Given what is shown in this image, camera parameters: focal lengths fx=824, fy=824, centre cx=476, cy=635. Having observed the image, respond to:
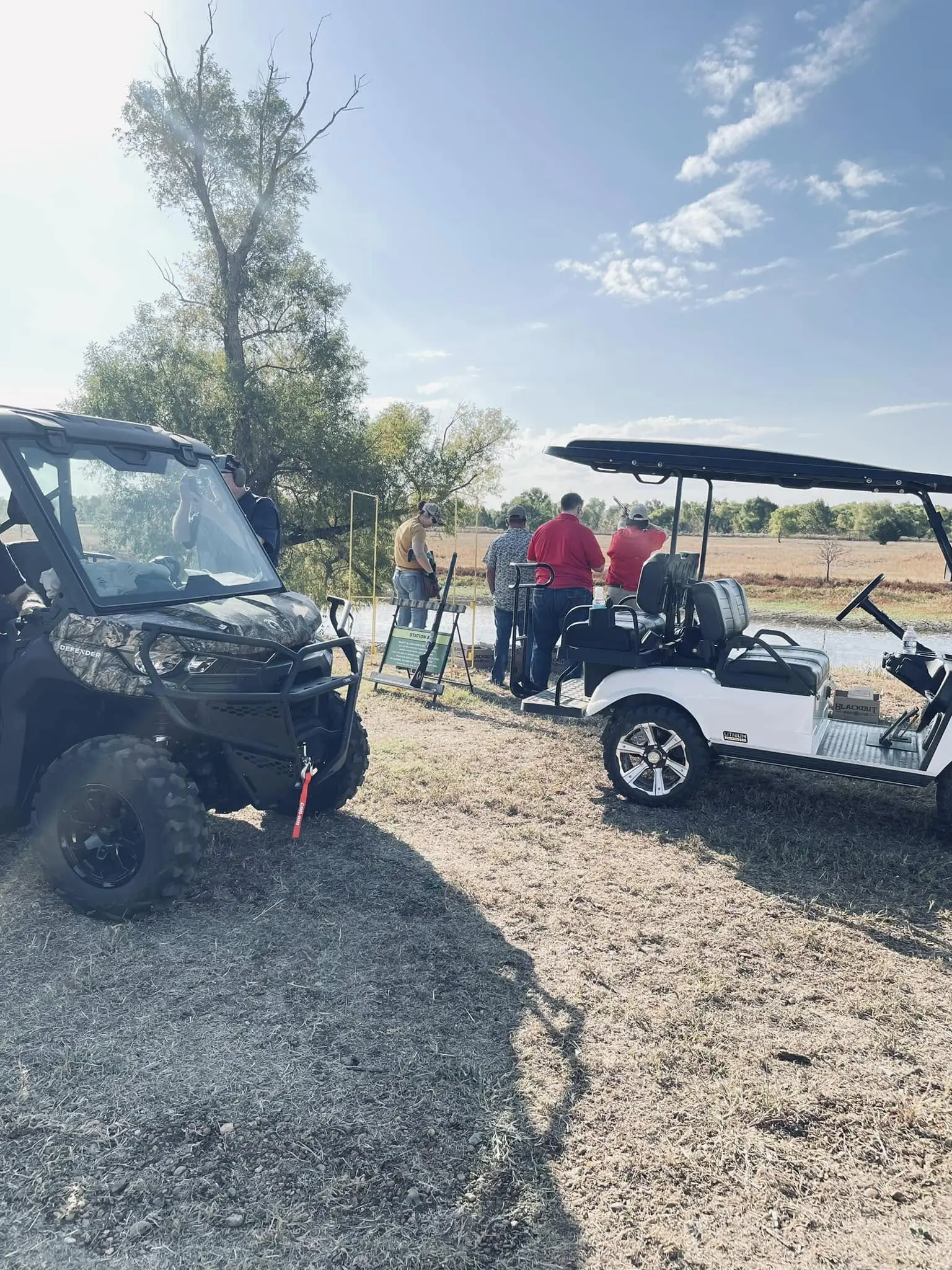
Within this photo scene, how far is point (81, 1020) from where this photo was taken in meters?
3.24

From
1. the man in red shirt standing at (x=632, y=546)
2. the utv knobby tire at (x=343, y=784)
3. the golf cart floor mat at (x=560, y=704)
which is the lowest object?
the utv knobby tire at (x=343, y=784)

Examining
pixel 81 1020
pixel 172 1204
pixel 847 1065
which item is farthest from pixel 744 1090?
pixel 81 1020

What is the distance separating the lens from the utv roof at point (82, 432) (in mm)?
4055

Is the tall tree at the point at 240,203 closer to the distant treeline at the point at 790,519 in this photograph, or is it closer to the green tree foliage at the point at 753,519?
the distant treeline at the point at 790,519

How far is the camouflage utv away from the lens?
3867 millimetres

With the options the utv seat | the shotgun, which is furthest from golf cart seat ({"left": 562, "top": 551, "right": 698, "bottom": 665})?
the utv seat

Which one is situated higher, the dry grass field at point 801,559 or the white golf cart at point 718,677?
the dry grass field at point 801,559

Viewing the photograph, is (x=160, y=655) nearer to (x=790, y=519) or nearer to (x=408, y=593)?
(x=408, y=593)

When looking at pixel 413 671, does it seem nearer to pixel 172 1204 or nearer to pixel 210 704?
pixel 210 704

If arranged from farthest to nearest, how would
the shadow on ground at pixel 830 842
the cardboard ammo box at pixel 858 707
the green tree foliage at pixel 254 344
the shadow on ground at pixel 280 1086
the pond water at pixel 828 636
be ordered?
the green tree foliage at pixel 254 344, the pond water at pixel 828 636, the cardboard ammo box at pixel 858 707, the shadow on ground at pixel 830 842, the shadow on ground at pixel 280 1086

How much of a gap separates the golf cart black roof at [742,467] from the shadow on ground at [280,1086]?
3.26 metres

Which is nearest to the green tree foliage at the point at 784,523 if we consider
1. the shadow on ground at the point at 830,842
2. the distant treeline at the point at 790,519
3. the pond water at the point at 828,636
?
the distant treeline at the point at 790,519

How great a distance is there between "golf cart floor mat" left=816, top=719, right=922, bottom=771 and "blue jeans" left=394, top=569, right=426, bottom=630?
5.50 m

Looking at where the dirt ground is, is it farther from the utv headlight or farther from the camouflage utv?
the utv headlight
